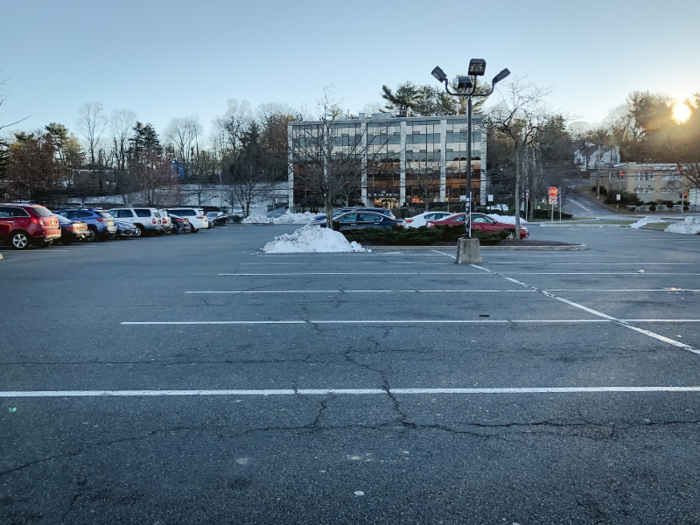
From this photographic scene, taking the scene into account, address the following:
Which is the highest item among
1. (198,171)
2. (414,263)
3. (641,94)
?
(641,94)

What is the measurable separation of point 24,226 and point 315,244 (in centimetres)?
1222

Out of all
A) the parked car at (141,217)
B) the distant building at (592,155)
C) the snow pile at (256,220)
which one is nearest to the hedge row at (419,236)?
the parked car at (141,217)

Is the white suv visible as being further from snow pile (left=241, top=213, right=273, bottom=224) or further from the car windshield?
the car windshield

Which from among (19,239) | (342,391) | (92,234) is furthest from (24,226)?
(342,391)

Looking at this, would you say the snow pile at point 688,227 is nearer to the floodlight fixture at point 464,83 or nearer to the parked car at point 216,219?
the floodlight fixture at point 464,83

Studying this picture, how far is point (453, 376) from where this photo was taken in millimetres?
5516

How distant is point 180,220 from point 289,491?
37.8 meters

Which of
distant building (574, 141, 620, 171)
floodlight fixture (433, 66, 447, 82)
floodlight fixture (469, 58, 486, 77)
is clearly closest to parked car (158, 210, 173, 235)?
floodlight fixture (433, 66, 447, 82)

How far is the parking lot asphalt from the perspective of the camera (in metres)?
3.20

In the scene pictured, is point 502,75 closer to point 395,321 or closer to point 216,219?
point 395,321

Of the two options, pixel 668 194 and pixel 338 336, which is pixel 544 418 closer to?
pixel 338 336

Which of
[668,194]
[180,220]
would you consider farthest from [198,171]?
[668,194]

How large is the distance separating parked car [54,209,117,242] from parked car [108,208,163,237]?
3749mm

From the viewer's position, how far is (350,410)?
4.60 m
